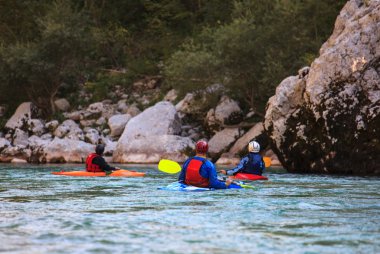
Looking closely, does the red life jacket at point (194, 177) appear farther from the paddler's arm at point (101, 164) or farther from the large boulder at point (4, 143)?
the large boulder at point (4, 143)

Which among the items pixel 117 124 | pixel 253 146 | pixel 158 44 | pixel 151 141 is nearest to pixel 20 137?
pixel 117 124

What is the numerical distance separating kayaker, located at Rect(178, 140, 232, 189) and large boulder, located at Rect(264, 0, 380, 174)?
8562 millimetres

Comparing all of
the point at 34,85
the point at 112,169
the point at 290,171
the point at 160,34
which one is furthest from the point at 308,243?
the point at 160,34

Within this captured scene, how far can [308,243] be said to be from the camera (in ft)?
25.1

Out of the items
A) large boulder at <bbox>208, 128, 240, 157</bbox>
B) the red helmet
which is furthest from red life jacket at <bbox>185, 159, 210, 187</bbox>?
large boulder at <bbox>208, 128, 240, 157</bbox>

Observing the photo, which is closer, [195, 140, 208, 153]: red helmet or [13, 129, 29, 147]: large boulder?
[195, 140, 208, 153]: red helmet

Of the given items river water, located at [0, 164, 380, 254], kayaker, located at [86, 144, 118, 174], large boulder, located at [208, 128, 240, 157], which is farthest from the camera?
large boulder, located at [208, 128, 240, 157]

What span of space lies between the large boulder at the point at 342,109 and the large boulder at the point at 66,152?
10.8 metres

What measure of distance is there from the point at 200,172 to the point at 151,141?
17220 millimetres

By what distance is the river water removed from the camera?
750cm

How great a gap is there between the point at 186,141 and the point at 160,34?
16843 mm

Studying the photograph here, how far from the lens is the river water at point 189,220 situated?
750cm

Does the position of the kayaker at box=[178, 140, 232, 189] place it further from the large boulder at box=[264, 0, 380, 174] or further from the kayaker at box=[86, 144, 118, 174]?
the large boulder at box=[264, 0, 380, 174]

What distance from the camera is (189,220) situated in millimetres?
9469
